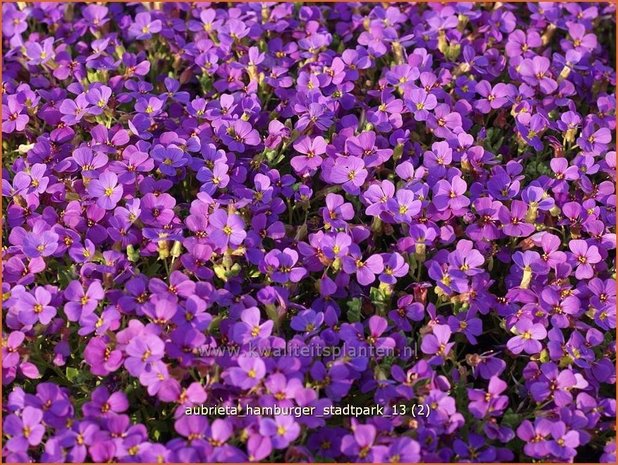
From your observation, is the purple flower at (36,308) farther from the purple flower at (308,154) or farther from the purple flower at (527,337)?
Result: the purple flower at (527,337)

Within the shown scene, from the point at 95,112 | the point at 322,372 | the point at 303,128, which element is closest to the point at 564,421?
the point at 322,372

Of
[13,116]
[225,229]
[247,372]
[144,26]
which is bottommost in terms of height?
[247,372]

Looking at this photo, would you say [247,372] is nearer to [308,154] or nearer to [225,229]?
[225,229]

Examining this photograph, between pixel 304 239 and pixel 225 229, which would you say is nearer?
pixel 225 229

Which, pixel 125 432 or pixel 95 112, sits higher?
pixel 95 112

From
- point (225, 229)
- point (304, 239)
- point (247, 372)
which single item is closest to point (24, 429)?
point (247, 372)

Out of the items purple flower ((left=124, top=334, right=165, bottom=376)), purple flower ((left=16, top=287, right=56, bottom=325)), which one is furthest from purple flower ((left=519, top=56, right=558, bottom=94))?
purple flower ((left=16, top=287, right=56, bottom=325))

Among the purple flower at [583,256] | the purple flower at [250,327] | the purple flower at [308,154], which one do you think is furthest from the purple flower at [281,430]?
the purple flower at [583,256]

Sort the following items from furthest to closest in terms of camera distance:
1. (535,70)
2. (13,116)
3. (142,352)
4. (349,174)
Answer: (535,70)
(13,116)
(349,174)
(142,352)

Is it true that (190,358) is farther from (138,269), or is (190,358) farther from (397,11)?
(397,11)
